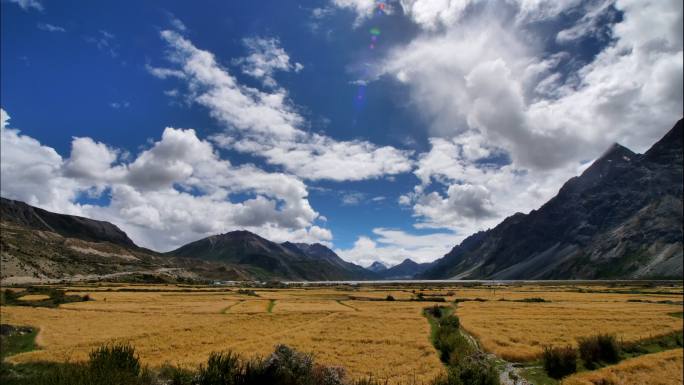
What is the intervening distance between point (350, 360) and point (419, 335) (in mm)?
14543

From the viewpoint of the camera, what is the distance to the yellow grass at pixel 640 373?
2505 cm

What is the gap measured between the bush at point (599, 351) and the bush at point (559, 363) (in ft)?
8.43

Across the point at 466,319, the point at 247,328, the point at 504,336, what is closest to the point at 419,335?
the point at 504,336

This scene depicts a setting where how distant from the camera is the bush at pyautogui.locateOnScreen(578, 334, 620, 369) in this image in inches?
1207

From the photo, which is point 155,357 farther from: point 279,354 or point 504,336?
point 504,336

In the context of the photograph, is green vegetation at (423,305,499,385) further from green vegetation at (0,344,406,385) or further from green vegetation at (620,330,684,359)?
green vegetation at (620,330,684,359)

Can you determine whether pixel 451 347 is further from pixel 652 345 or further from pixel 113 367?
pixel 113 367

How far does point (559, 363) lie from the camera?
92.3ft

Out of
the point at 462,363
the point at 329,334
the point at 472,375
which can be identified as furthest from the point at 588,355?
the point at 329,334

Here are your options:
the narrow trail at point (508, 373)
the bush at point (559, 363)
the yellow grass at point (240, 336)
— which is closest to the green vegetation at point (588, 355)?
the bush at point (559, 363)

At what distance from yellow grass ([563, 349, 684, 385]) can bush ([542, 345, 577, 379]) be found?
2.94 ft

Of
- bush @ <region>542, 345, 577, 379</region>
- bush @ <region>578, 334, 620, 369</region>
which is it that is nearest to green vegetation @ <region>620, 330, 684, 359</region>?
bush @ <region>578, 334, 620, 369</region>

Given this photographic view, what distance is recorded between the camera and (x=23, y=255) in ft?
610

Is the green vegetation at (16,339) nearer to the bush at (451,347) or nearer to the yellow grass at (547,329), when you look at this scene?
the bush at (451,347)
